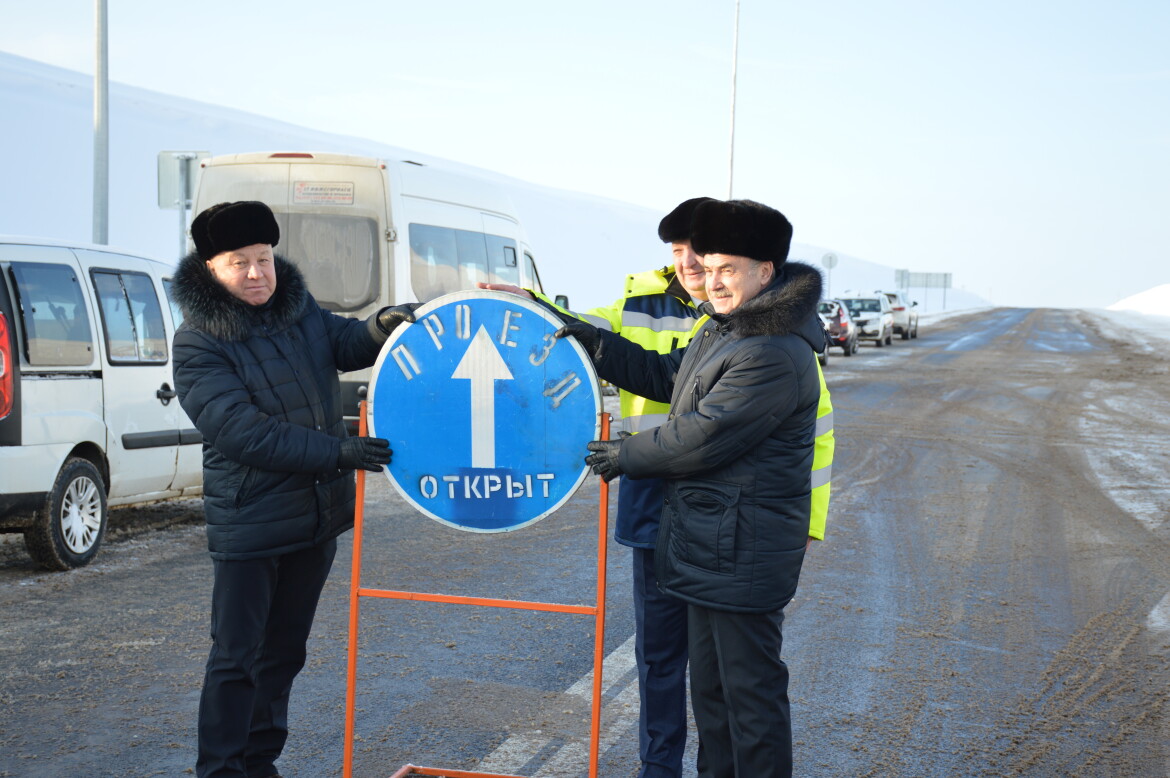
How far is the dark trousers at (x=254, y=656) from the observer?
11.7ft

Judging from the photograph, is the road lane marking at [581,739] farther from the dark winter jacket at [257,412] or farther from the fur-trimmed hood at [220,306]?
the fur-trimmed hood at [220,306]

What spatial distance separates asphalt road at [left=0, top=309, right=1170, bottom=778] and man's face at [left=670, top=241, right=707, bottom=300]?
1759 mm

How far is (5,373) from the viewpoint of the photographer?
6430 mm

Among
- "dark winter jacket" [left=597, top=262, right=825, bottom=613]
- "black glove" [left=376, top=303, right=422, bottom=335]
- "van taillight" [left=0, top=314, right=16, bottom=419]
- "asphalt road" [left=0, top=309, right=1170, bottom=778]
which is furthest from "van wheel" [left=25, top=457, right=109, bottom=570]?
"dark winter jacket" [left=597, top=262, right=825, bottom=613]

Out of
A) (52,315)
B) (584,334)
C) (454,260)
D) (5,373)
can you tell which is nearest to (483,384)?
(584,334)

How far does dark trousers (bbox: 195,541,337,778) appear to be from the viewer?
11.7ft

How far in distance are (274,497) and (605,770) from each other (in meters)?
1.56

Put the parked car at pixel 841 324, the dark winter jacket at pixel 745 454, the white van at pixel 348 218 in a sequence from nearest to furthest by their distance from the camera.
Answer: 1. the dark winter jacket at pixel 745 454
2. the white van at pixel 348 218
3. the parked car at pixel 841 324

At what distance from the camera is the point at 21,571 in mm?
6961

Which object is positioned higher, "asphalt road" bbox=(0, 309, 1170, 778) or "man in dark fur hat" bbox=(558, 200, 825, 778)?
"man in dark fur hat" bbox=(558, 200, 825, 778)

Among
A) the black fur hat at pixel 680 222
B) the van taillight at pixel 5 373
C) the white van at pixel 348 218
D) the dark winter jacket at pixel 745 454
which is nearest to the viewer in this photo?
the dark winter jacket at pixel 745 454

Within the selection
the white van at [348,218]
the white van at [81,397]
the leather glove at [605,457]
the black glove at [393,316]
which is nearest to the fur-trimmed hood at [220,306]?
the black glove at [393,316]

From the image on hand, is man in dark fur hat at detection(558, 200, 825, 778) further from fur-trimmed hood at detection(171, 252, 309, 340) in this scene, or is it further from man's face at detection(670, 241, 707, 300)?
fur-trimmed hood at detection(171, 252, 309, 340)

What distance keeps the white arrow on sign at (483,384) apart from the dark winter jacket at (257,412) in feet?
1.40
